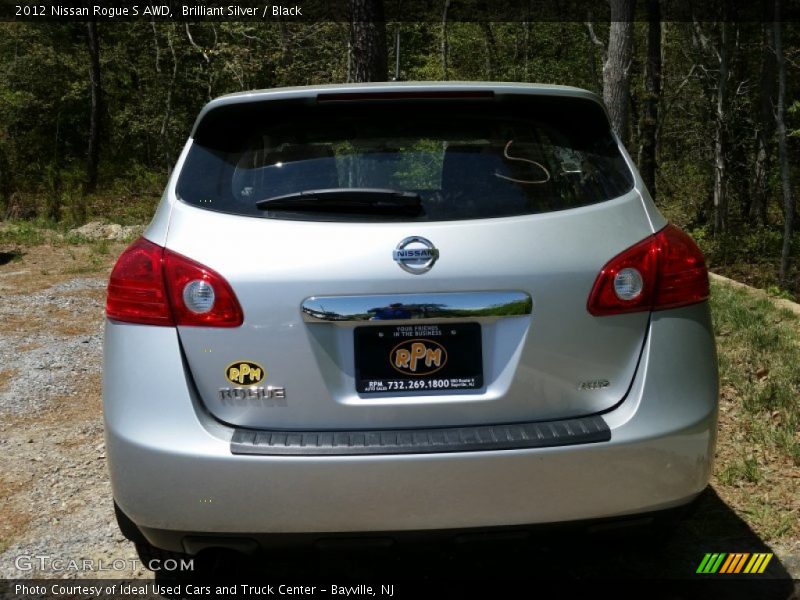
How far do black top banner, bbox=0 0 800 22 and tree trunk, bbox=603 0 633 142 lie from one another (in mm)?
14586

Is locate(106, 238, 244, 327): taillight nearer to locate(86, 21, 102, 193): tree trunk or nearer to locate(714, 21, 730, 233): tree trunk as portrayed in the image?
locate(714, 21, 730, 233): tree trunk

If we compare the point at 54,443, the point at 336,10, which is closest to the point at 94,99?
the point at 336,10

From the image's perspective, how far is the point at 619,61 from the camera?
388 inches

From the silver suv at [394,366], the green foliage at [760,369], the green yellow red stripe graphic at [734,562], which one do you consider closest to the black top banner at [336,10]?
the green foliage at [760,369]

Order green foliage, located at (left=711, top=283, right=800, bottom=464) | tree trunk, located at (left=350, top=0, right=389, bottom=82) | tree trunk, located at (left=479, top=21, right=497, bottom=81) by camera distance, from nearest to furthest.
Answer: green foliage, located at (left=711, top=283, right=800, bottom=464), tree trunk, located at (left=350, top=0, right=389, bottom=82), tree trunk, located at (left=479, top=21, right=497, bottom=81)

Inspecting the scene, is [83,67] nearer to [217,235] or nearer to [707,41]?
[707,41]

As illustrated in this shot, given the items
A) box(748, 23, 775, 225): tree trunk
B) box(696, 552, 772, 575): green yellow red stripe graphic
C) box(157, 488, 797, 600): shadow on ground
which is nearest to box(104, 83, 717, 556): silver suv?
box(157, 488, 797, 600): shadow on ground

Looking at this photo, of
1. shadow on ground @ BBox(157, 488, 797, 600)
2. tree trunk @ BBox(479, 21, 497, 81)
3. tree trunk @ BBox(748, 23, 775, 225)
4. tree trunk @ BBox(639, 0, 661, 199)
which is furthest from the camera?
tree trunk @ BBox(479, 21, 497, 81)

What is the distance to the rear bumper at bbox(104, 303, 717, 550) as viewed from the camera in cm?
225

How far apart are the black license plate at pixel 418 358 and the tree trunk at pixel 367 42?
7.71 m

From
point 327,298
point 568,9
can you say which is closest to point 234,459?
point 327,298

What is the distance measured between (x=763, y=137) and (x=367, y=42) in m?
17.5

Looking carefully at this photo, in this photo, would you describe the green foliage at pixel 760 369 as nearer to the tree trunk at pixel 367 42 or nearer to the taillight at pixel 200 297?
the taillight at pixel 200 297

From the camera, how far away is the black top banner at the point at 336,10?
25.0 metres
